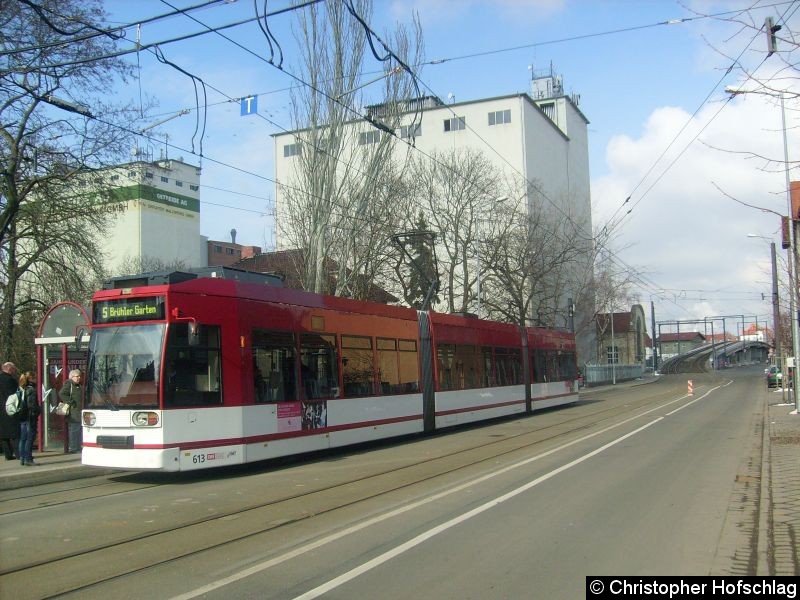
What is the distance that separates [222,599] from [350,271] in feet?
80.0

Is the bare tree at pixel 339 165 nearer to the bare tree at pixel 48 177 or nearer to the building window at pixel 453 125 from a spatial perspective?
A: the bare tree at pixel 48 177

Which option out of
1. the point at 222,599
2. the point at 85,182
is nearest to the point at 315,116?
the point at 85,182

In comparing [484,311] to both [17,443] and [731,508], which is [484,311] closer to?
[17,443]

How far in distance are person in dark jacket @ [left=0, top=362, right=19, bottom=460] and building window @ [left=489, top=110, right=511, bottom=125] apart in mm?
52092

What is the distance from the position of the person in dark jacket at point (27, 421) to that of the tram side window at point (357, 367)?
6057 mm

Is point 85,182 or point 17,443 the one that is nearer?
point 17,443

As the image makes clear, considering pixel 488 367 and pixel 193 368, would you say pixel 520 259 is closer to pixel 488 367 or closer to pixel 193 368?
pixel 488 367

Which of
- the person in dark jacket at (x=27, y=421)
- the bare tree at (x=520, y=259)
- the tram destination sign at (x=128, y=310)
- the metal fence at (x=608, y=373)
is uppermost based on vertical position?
the bare tree at (x=520, y=259)

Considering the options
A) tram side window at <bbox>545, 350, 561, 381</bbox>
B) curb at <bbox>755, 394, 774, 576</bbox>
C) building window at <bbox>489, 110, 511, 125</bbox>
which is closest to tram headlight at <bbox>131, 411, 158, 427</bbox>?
curb at <bbox>755, 394, 774, 576</bbox>

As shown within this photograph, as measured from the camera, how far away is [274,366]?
43.0ft

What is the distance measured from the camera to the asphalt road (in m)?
5.77

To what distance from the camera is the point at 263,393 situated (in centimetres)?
1267

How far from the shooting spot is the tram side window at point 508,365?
2353 cm

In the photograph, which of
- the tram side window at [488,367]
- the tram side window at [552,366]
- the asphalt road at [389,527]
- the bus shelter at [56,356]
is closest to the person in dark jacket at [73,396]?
the bus shelter at [56,356]
